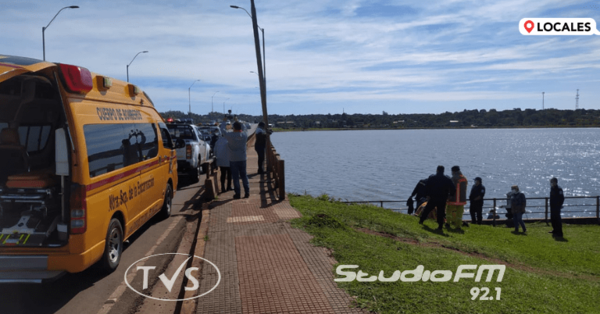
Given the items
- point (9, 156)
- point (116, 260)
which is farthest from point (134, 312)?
point (9, 156)

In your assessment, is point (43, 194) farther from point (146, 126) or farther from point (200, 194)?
point (200, 194)

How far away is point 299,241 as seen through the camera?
822 centimetres

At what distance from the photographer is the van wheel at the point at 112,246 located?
22.6 ft

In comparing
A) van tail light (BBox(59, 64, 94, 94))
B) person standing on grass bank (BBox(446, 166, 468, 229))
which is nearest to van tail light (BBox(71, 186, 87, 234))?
van tail light (BBox(59, 64, 94, 94))

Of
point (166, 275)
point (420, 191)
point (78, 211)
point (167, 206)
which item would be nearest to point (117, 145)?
point (78, 211)

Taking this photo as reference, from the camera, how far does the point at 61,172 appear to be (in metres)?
6.06

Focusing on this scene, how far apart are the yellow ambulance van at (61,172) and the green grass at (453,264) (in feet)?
10.4

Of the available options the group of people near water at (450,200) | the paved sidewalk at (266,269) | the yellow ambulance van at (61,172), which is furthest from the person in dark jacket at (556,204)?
the yellow ambulance van at (61,172)

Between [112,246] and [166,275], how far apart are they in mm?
875

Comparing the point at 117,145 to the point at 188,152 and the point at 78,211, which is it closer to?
the point at 78,211

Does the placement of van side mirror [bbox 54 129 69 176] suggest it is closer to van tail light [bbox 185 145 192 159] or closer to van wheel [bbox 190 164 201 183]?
van tail light [bbox 185 145 192 159]

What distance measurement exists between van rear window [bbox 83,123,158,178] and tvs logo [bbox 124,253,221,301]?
153 centimetres

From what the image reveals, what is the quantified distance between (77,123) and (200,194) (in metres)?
8.78

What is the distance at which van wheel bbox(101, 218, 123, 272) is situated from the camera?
6875mm
